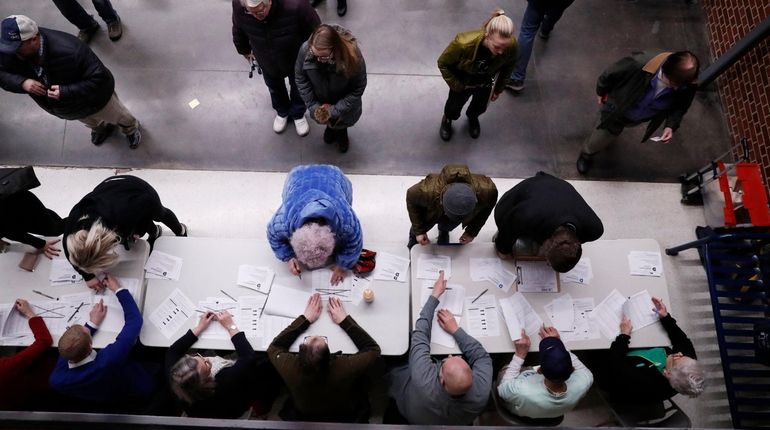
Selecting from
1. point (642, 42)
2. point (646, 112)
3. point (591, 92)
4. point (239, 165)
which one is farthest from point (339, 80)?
point (642, 42)

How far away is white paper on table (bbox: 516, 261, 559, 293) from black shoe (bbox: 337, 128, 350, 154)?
1.91m

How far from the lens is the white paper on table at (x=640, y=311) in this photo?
302cm

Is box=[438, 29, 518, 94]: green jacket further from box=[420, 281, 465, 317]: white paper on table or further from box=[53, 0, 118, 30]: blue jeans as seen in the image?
box=[53, 0, 118, 30]: blue jeans

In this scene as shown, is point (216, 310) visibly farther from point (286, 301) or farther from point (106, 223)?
point (106, 223)

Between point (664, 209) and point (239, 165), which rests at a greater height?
point (239, 165)

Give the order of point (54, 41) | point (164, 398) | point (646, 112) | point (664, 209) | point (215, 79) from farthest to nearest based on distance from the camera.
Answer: point (215, 79) → point (664, 209) → point (646, 112) → point (54, 41) → point (164, 398)

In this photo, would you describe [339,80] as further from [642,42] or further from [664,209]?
[642,42]

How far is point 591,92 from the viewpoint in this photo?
4.64m

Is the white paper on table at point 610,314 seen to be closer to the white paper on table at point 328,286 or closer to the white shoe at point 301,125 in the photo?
the white paper on table at point 328,286

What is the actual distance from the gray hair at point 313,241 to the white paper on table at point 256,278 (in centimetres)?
50

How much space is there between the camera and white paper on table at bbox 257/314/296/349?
9.62 feet

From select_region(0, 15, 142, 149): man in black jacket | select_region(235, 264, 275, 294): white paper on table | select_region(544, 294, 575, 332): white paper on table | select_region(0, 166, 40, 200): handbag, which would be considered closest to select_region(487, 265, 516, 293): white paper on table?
select_region(544, 294, 575, 332): white paper on table

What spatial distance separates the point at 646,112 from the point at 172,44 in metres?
4.33

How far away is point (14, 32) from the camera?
2.98 m
